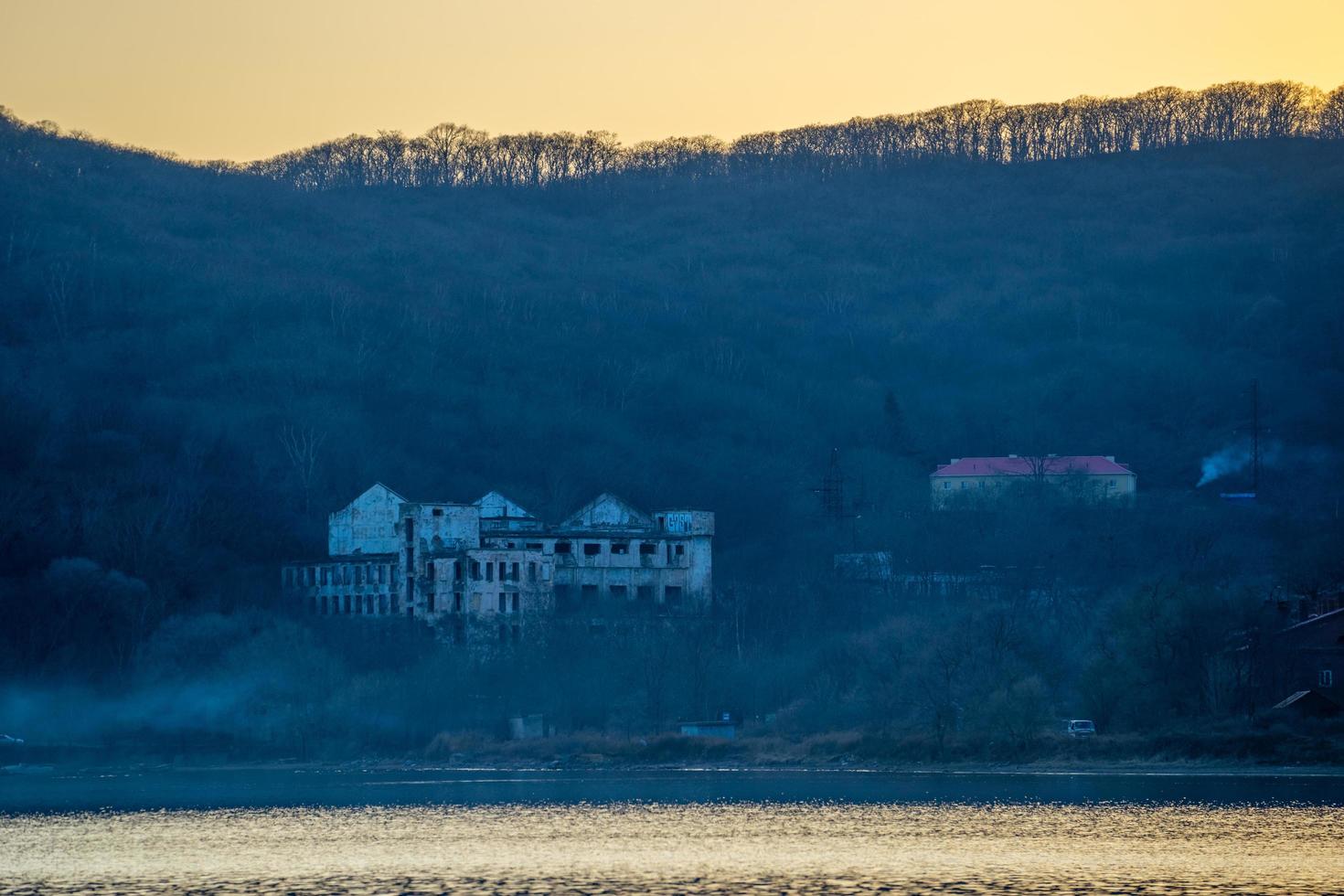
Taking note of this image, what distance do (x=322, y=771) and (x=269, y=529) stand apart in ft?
89.2

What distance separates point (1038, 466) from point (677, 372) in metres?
31.3

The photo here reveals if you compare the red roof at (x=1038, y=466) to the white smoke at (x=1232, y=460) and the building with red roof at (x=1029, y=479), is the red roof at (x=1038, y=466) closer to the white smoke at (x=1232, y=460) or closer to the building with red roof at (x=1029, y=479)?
the building with red roof at (x=1029, y=479)

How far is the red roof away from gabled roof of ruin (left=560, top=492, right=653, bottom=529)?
30.6 m

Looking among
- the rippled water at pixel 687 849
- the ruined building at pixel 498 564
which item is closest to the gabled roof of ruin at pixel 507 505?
the ruined building at pixel 498 564

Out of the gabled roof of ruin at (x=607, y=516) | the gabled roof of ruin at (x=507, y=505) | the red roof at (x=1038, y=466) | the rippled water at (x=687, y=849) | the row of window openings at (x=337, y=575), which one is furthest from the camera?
→ the red roof at (x=1038, y=466)

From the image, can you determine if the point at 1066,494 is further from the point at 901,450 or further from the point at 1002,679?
the point at 1002,679

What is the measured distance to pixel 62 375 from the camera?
118562 mm

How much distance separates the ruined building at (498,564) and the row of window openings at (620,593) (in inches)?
2.2

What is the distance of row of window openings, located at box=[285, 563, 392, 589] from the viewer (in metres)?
91.8

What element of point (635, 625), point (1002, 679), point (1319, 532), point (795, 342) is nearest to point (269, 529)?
point (635, 625)

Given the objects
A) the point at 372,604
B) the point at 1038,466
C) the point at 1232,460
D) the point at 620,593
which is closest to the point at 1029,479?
the point at 1038,466

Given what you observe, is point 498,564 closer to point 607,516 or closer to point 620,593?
point 620,593

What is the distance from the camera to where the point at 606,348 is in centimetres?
14912

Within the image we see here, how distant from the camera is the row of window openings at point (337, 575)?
9181 cm
